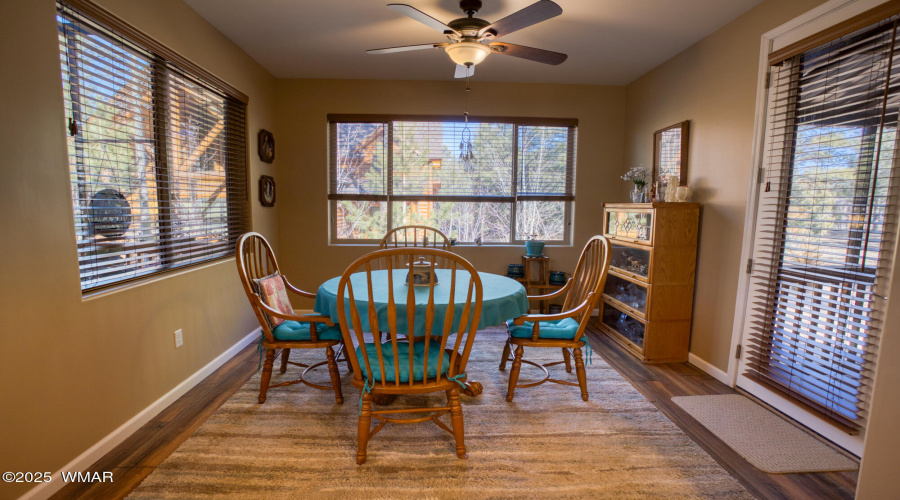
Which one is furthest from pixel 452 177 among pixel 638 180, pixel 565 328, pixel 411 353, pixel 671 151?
pixel 411 353

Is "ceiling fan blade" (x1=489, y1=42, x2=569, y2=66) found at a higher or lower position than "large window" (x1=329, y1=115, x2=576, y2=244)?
higher

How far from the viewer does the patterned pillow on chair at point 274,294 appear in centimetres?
229

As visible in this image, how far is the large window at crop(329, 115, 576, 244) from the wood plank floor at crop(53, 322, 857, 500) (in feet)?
5.63

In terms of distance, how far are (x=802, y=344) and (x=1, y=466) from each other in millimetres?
3644

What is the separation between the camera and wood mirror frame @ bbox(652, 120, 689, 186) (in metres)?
3.16

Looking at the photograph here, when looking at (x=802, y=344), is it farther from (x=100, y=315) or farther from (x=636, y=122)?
(x=100, y=315)

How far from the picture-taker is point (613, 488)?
1.66 meters

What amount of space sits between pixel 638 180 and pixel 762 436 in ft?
6.93

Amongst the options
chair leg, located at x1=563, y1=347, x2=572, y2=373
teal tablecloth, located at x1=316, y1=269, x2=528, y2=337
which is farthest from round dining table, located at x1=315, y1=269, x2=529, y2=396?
chair leg, located at x1=563, y1=347, x2=572, y2=373

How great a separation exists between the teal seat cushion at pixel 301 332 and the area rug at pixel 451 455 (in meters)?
0.42

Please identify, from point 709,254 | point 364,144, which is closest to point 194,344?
point 364,144

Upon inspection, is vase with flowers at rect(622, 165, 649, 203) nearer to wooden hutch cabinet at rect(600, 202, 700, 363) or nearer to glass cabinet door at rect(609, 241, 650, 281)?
wooden hutch cabinet at rect(600, 202, 700, 363)

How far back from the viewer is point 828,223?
205 cm

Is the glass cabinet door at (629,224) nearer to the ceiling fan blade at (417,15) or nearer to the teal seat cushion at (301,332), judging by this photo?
the ceiling fan blade at (417,15)
